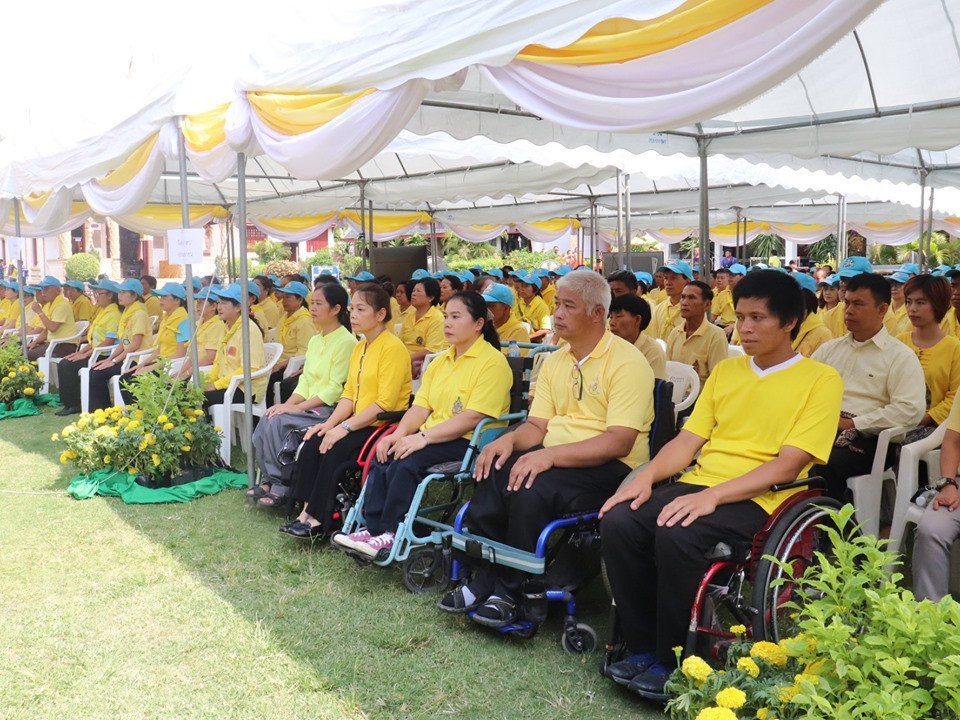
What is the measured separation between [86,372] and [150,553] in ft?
15.5

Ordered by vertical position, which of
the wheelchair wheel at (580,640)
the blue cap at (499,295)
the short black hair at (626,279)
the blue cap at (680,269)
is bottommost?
the wheelchair wheel at (580,640)

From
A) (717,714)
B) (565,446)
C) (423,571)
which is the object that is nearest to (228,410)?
(423,571)

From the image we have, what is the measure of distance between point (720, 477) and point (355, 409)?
101 inches

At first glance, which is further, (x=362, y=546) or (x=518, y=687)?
(x=362, y=546)

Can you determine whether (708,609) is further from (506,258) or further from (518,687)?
(506,258)

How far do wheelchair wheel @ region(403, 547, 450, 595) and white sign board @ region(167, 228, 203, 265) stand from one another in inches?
122

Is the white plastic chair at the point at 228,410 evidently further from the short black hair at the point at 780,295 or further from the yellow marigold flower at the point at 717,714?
the yellow marigold flower at the point at 717,714

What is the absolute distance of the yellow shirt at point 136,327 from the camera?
9312 mm

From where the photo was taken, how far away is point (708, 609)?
298 cm

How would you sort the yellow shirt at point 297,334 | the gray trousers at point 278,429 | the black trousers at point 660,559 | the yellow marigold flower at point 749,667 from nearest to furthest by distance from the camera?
the yellow marigold flower at point 749,667 < the black trousers at point 660,559 < the gray trousers at point 278,429 < the yellow shirt at point 297,334

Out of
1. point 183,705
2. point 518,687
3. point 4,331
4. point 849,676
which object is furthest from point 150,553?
point 4,331

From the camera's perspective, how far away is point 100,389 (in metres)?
8.77

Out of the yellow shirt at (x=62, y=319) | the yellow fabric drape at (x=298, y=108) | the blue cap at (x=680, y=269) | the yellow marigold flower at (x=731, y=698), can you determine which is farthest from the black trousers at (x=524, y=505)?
the yellow shirt at (x=62, y=319)

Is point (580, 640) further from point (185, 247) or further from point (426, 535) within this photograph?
point (185, 247)
